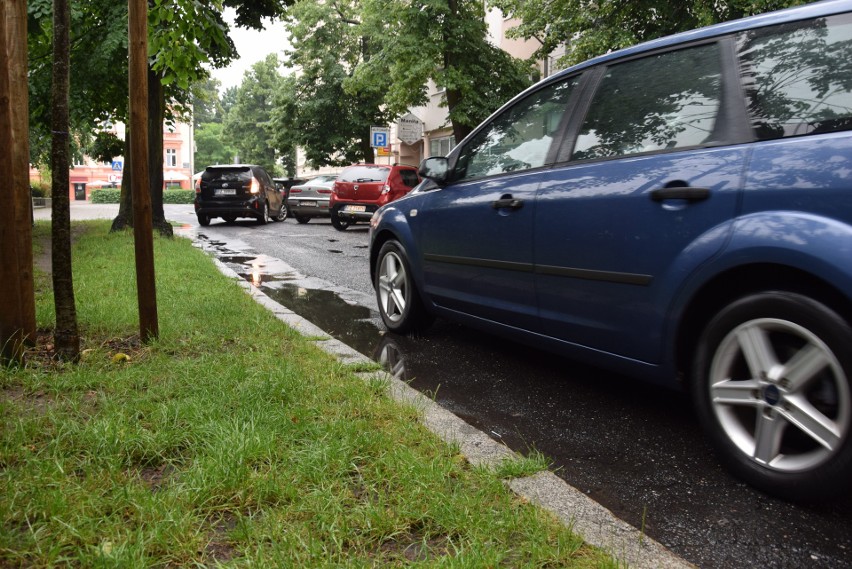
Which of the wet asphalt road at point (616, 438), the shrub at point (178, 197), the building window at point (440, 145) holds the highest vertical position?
the building window at point (440, 145)

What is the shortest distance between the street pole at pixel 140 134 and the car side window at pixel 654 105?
264cm

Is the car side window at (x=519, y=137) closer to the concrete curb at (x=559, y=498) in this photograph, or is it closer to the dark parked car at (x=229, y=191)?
the concrete curb at (x=559, y=498)

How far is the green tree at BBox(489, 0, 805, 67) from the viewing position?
1298cm

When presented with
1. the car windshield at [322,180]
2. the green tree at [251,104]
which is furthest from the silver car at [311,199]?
the green tree at [251,104]

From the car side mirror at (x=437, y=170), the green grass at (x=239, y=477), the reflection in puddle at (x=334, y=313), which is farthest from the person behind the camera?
the reflection in puddle at (x=334, y=313)

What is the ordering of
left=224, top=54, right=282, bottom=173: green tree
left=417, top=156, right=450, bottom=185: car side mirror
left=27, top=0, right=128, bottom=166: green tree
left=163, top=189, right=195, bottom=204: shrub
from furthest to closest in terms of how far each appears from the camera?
left=224, top=54, right=282, bottom=173: green tree
left=163, top=189, right=195, bottom=204: shrub
left=27, top=0, right=128, bottom=166: green tree
left=417, top=156, right=450, bottom=185: car side mirror

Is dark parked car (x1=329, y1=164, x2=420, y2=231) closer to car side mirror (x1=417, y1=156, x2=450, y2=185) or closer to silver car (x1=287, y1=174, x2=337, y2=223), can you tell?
silver car (x1=287, y1=174, x2=337, y2=223)

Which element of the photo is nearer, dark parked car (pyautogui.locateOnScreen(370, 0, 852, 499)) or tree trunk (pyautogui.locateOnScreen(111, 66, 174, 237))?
dark parked car (pyautogui.locateOnScreen(370, 0, 852, 499))

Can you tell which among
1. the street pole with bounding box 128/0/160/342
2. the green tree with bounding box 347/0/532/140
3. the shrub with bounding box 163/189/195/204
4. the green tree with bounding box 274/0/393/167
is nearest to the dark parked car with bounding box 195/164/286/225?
the green tree with bounding box 347/0/532/140

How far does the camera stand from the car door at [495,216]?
13.0 feet

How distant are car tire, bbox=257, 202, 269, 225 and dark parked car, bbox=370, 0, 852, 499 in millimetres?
16602

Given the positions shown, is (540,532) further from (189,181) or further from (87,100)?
(189,181)

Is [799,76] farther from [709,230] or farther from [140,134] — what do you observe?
[140,134]

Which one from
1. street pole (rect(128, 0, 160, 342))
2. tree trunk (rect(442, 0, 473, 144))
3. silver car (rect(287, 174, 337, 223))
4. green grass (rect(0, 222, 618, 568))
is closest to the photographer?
green grass (rect(0, 222, 618, 568))
